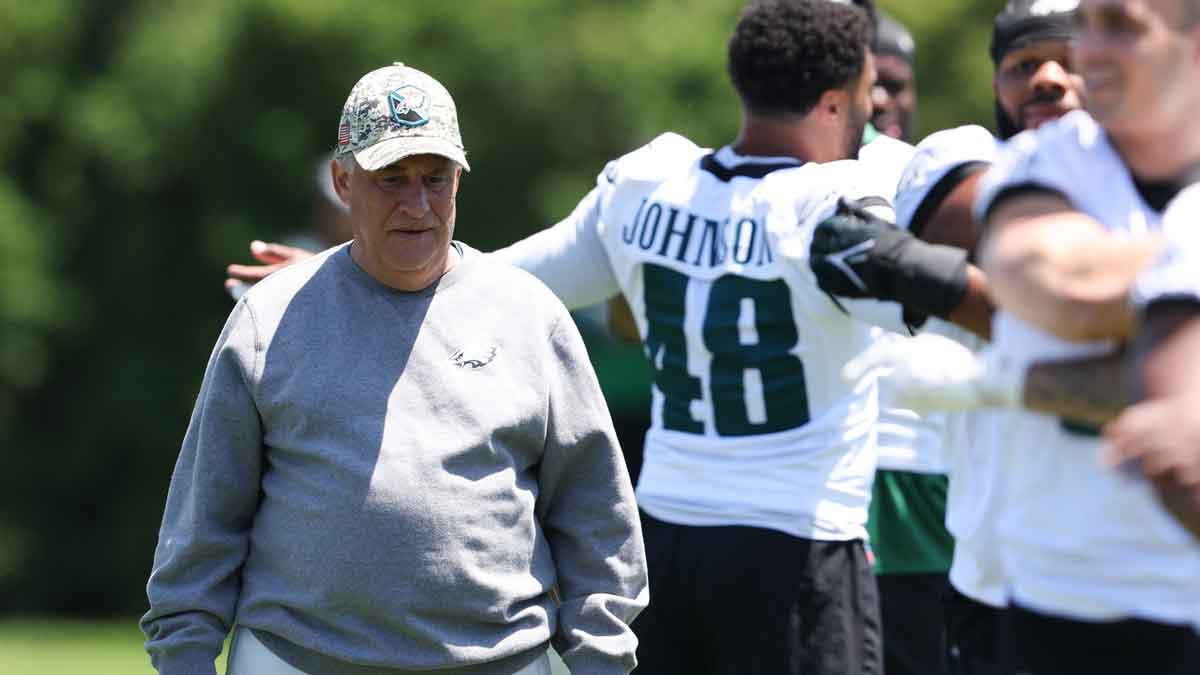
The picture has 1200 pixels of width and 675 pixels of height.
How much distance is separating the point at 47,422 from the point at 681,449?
40.5 feet

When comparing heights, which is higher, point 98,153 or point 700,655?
point 700,655

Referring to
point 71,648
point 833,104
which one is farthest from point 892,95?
point 71,648

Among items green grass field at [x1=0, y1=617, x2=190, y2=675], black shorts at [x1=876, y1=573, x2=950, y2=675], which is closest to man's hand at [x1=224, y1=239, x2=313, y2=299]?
black shorts at [x1=876, y1=573, x2=950, y2=675]

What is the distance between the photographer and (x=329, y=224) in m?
6.77

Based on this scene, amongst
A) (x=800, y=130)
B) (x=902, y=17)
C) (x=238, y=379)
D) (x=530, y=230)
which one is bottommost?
(x=530, y=230)

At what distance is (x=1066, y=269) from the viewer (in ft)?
8.38

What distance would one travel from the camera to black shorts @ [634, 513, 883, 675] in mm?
4133

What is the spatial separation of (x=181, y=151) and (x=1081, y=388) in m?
13.3

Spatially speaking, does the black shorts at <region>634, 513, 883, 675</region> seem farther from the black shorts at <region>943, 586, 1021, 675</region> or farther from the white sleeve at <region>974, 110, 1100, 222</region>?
the white sleeve at <region>974, 110, 1100, 222</region>

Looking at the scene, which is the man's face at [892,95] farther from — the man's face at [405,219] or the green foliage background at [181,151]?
the green foliage background at [181,151]

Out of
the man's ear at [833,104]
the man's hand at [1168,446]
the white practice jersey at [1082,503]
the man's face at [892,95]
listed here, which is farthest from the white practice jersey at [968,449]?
the man's face at [892,95]

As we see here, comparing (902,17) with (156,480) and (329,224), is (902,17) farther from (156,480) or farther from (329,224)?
(329,224)

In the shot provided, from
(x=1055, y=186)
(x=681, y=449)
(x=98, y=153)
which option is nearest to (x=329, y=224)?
(x=681, y=449)

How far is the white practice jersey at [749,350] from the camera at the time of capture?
4.12 m
